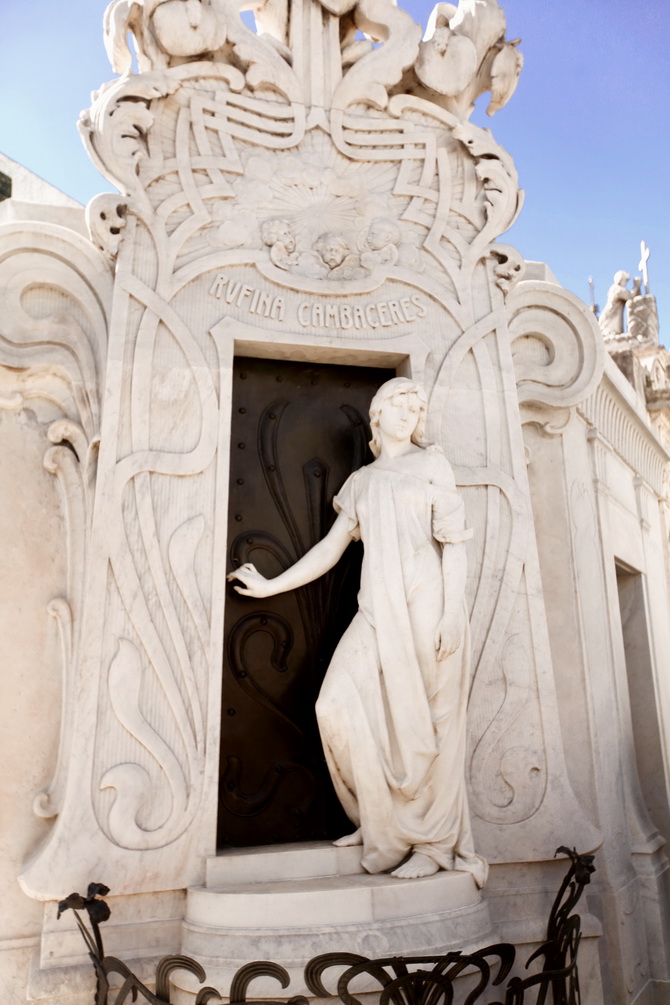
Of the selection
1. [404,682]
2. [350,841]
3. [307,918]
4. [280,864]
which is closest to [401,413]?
[404,682]

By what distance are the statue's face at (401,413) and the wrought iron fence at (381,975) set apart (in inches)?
96.3

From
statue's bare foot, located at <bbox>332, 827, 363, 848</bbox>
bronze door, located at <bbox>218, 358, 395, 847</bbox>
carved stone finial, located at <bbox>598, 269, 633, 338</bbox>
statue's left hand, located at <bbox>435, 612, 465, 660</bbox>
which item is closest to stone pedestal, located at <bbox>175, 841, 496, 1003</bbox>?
statue's bare foot, located at <bbox>332, 827, 363, 848</bbox>

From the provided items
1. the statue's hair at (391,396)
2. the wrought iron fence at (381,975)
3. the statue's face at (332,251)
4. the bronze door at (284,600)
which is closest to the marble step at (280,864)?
the bronze door at (284,600)

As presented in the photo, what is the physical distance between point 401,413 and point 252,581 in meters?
1.17

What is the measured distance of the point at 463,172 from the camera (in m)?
5.55

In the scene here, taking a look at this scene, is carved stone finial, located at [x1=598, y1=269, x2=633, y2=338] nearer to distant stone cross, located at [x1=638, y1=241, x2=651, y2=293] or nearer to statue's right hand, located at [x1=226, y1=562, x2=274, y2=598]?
distant stone cross, located at [x1=638, y1=241, x2=651, y2=293]

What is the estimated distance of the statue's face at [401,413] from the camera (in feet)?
15.1

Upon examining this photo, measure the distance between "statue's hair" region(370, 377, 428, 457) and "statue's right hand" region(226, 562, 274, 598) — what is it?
933mm

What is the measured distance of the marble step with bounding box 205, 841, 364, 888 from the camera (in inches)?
159

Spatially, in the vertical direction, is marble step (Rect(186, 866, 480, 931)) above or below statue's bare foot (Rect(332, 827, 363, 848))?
below

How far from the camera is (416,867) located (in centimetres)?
402

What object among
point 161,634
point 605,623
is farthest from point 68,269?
point 605,623

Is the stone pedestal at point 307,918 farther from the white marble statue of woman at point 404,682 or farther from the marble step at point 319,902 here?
the white marble statue of woman at point 404,682

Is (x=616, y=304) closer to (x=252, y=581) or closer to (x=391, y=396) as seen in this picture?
(x=391, y=396)
